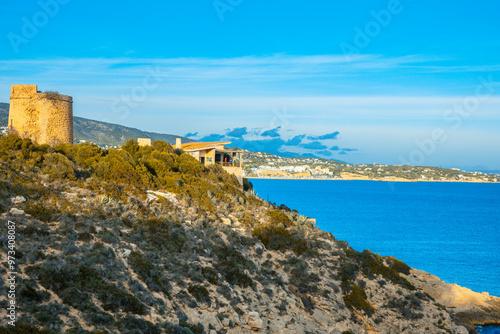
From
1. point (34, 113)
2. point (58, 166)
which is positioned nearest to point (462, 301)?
point (58, 166)

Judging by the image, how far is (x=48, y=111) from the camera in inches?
896

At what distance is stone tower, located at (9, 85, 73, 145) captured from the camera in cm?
2269

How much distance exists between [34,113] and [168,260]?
449 inches

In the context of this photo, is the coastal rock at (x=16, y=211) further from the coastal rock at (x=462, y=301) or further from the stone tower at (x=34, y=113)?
the coastal rock at (x=462, y=301)

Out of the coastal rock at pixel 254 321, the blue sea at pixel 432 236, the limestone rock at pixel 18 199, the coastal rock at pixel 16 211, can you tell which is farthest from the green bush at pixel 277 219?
the blue sea at pixel 432 236

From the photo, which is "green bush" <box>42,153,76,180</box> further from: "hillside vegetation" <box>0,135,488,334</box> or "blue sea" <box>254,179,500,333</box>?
"blue sea" <box>254,179,500,333</box>

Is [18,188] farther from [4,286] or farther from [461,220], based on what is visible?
[461,220]

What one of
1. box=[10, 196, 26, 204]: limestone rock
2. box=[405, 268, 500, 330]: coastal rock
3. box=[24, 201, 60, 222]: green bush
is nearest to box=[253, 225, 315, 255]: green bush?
box=[405, 268, 500, 330]: coastal rock

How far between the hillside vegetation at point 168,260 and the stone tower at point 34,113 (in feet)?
5.74

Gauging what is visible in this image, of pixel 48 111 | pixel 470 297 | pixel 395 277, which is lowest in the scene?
pixel 470 297

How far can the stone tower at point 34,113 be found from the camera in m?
22.7

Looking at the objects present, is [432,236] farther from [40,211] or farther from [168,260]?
[40,211]

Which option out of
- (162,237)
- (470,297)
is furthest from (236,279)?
(470,297)

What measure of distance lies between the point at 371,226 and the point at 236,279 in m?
51.3
